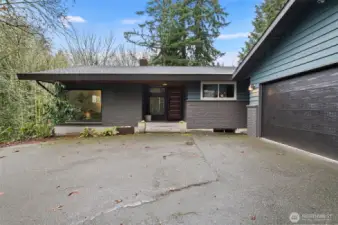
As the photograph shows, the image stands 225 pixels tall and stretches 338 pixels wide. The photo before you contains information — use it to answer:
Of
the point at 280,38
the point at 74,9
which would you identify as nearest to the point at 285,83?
the point at 280,38

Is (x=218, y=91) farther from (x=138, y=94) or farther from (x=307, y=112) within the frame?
(x=307, y=112)

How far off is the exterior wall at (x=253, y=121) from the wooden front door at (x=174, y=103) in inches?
169

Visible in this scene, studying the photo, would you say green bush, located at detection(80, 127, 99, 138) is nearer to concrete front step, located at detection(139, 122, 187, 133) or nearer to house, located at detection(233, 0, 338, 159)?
concrete front step, located at detection(139, 122, 187, 133)

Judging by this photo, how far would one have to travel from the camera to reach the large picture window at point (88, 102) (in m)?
9.53

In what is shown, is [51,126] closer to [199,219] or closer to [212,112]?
[212,112]

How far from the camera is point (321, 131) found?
412 cm

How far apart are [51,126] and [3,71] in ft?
8.68

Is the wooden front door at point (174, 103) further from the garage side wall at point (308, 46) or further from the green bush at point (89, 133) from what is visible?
the garage side wall at point (308, 46)

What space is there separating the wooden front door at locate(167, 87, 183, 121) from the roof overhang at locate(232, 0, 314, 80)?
12.6 feet

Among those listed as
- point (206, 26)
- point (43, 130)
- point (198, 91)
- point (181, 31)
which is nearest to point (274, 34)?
point (198, 91)

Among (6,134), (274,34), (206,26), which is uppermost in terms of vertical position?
(206,26)

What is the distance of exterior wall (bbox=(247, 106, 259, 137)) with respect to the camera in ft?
23.1

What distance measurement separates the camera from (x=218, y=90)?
8.84 meters

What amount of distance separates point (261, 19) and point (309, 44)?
21.9 m
